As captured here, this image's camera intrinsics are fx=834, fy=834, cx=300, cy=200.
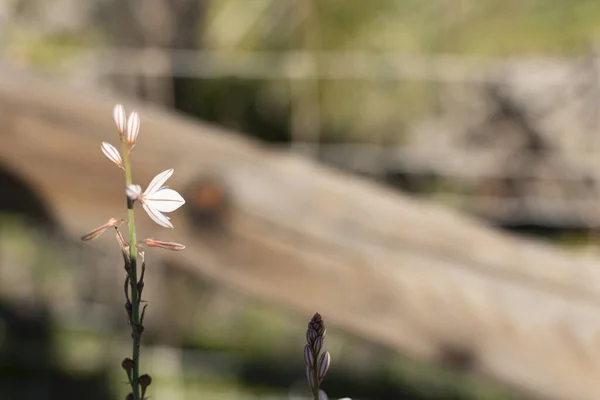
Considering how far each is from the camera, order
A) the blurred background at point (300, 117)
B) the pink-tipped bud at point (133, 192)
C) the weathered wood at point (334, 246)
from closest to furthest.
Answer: the pink-tipped bud at point (133, 192) < the weathered wood at point (334, 246) < the blurred background at point (300, 117)

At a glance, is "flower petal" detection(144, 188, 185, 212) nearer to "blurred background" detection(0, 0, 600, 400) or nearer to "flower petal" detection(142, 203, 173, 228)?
"flower petal" detection(142, 203, 173, 228)

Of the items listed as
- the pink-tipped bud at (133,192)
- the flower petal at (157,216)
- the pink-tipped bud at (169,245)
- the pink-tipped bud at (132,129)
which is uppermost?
the pink-tipped bud at (132,129)

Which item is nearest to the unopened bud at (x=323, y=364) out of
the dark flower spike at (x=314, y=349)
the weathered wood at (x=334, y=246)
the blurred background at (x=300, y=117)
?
the dark flower spike at (x=314, y=349)

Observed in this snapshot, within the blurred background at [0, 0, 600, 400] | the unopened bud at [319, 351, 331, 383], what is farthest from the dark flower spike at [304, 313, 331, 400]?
the blurred background at [0, 0, 600, 400]

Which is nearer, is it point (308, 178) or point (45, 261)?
point (308, 178)

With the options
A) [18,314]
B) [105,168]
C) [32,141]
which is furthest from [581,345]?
[18,314]

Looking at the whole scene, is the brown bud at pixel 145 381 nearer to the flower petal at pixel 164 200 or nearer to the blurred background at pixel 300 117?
the flower petal at pixel 164 200

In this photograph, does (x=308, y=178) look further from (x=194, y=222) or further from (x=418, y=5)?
(x=418, y=5)

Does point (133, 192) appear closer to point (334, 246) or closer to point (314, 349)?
point (314, 349)
